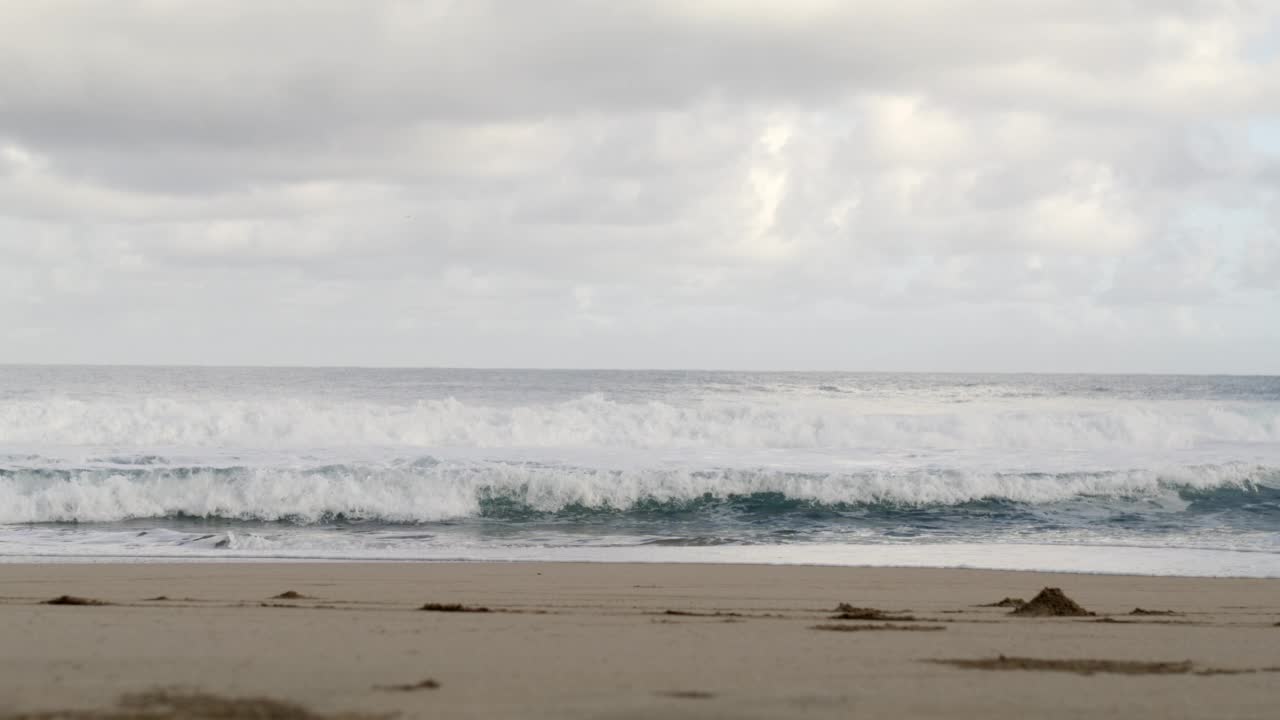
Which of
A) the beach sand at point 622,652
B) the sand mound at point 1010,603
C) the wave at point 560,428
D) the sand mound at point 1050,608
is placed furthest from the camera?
the wave at point 560,428

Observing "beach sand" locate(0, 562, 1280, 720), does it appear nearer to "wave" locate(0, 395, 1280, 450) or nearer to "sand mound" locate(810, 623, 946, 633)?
"sand mound" locate(810, 623, 946, 633)

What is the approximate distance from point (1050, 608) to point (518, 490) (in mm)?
13461

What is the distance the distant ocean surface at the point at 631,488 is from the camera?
1559cm

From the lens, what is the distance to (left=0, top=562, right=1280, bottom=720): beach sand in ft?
16.7

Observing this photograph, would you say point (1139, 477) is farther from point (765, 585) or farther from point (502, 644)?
point (502, 644)

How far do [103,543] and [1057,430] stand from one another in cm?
2932

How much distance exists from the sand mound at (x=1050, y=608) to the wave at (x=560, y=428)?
21.6 meters

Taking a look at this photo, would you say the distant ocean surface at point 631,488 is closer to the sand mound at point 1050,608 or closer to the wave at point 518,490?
the wave at point 518,490

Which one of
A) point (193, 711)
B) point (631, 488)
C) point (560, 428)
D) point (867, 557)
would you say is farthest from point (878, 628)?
point (560, 428)

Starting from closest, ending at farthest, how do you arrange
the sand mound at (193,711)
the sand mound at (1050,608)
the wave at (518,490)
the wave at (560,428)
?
the sand mound at (193,711) → the sand mound at (1050,608) → the wave at (518,490) → the wave at (560,428)

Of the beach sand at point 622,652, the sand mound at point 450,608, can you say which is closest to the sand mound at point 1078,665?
the beach sand at point 622,652

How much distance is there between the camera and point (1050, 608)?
347 inches

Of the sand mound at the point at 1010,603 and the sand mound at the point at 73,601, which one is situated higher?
the sand mound at the point at 1010,603

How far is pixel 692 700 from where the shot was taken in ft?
16.8
